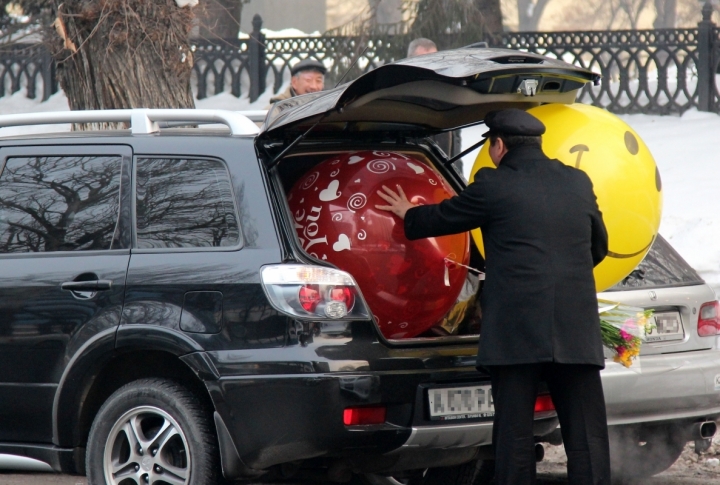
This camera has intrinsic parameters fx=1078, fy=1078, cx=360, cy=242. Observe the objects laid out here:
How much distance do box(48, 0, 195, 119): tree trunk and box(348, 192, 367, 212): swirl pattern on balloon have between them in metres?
4.21

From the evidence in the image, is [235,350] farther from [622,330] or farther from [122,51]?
[122,51]

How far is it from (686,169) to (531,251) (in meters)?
8.69

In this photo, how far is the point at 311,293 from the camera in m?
4.03

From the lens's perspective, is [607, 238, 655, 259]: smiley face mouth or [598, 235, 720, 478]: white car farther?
[598, 235, 720, 478]: white car

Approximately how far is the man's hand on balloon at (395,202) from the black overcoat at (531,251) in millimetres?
92

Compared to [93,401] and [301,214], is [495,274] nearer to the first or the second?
[301,214]

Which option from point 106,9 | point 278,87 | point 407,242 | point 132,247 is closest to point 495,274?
point 407,242

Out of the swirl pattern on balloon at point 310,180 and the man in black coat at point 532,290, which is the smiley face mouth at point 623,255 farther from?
the swirl pattern on balloon at point 310,180

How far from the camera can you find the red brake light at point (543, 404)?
177 inches

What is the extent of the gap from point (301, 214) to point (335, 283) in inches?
20.0

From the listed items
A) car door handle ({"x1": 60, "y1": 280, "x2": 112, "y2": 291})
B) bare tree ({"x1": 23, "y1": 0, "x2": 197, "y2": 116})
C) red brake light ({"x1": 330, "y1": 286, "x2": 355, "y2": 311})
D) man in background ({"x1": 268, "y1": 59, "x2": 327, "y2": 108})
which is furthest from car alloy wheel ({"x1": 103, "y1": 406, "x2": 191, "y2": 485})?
bare tree ({"x1": 23, "y1": 0, "x2": 197, "y2": 116})

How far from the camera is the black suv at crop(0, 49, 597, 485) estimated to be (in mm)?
3986

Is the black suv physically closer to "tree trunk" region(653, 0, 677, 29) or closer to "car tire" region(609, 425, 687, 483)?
"car tire" region(609, 425, 687, 483)

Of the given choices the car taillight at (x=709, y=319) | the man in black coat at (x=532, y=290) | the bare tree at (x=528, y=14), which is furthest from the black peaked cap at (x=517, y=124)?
the bare tree at (x=528, y=14)
